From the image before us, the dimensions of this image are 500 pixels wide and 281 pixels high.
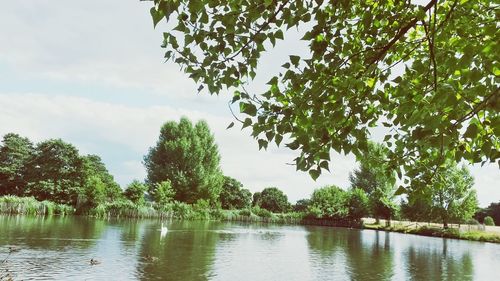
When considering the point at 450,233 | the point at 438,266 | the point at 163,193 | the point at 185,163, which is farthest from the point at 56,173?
the point at 450,233

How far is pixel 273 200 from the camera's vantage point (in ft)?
313

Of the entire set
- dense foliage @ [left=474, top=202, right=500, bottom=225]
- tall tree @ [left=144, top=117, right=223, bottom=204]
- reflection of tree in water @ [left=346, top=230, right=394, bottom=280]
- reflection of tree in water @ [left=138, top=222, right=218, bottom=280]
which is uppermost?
tall tree @ [left=144, top=117, right=223, bottom=204]

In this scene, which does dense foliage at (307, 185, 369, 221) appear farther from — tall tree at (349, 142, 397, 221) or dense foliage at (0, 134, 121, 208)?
dense foliage at (0, 134, 121, 208)

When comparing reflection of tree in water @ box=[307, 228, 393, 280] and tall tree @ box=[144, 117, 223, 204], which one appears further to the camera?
tall tree @ box=[144, 117, 223, 204]

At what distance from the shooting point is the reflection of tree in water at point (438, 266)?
21781mm

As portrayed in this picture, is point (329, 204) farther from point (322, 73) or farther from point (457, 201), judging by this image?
point (322, 73)

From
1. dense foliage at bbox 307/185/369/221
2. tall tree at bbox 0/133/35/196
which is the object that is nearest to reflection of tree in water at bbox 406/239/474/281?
dense foliage at bbox 307/185/369/221

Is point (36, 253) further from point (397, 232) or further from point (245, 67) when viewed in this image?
point (397, 232)

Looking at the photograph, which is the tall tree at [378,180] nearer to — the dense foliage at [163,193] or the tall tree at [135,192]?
the dense foliage at [163,193]

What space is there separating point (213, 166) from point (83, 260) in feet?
175

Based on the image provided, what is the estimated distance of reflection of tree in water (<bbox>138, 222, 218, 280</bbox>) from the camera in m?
17.6

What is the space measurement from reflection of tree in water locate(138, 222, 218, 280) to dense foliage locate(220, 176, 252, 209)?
180 feet

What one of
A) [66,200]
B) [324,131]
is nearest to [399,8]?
[324,131]

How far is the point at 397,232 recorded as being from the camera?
57938mm
